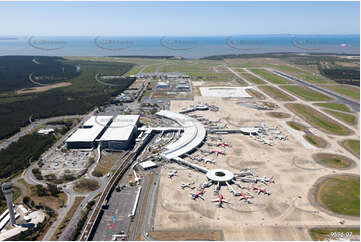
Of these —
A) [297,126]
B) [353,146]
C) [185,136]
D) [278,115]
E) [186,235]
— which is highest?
[278,115]

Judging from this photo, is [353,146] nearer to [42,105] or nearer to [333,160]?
[333,160]

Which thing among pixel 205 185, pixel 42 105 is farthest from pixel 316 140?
pixel 42 105

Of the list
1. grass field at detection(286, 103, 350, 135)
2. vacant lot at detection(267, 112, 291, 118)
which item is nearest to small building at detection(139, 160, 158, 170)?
vacant lot at detection(267, 112, 291, 118)

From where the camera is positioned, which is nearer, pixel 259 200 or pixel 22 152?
pixel 259 200

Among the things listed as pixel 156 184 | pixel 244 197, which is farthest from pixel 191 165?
pixel 244 197

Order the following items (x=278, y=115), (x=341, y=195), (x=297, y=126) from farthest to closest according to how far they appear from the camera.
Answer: (x=278, y=115), (x=297, y=126), (x=341, y=195)

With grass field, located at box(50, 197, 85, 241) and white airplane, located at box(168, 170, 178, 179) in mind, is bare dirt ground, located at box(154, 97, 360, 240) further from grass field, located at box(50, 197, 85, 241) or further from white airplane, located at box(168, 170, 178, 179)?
grass field, located at box(50, 197, 85, 241)

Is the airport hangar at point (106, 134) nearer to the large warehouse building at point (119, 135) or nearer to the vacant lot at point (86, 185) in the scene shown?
the large warehouse building at point (119, 135)
